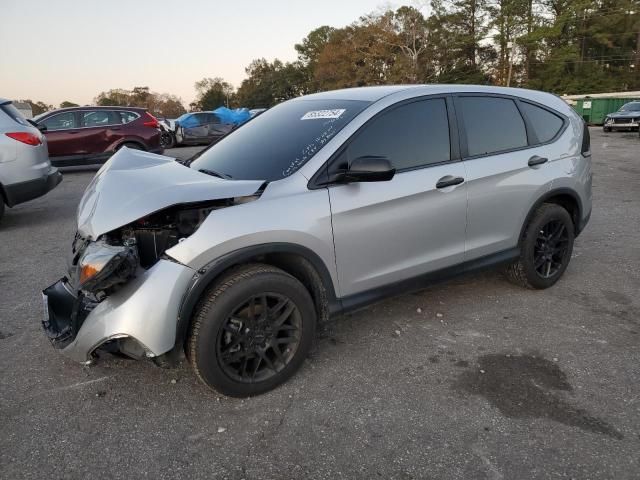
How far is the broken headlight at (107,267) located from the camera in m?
2.36

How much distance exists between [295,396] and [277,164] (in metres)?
1.37

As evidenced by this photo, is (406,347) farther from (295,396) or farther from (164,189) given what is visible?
(164,189)

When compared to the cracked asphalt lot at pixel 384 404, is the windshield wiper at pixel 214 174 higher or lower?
higher

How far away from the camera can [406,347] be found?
3295mm

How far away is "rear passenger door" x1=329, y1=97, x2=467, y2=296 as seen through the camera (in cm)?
292

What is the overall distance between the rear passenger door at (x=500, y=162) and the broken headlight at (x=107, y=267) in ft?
7.50

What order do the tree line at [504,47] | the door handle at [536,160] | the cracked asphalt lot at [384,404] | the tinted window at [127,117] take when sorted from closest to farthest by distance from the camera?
the cracked asphalt lot at [384,404]
the door handle at [536,160]
the tinted window at [127,117]
the tree line at [504,47]

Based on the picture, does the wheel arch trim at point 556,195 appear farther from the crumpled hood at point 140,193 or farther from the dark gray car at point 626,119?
the dark gray car at point 626,119

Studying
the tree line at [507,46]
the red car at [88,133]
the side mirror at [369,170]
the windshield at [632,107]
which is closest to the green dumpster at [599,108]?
the windshield at [632,107]

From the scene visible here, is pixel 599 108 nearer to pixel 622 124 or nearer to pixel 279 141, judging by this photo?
pixel 622 124

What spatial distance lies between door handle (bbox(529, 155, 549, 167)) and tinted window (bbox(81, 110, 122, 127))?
415 inches

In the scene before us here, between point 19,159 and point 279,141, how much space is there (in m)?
5.01

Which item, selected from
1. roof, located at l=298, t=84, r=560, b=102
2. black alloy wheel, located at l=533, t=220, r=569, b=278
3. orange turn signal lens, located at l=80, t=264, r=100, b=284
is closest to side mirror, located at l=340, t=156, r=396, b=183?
roof, located at l=298, t=84, r=560, b=102

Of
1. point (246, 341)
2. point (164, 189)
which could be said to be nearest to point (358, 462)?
point (246, 341)
